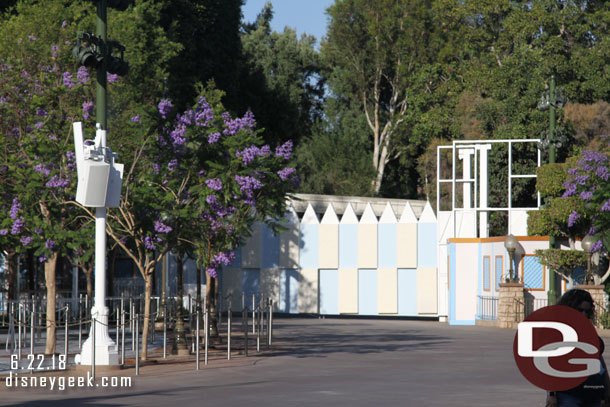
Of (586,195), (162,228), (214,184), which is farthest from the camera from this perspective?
(586,195)

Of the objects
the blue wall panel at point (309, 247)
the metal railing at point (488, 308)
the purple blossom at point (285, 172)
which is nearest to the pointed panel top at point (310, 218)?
the blue wall panel at point (309, 247)

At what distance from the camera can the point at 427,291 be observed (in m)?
44.7

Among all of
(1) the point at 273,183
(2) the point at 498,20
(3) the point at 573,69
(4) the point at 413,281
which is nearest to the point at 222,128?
(1) the point at 273,183

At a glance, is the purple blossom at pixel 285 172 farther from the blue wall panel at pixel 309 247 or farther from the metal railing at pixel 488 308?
the blue wall panel at pixel 309 247

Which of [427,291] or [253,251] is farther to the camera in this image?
[253,251]

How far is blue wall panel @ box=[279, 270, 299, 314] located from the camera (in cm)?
4750

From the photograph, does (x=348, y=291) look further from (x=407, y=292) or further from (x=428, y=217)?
(x=428, y=217)

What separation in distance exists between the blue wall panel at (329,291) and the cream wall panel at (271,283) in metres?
2.29

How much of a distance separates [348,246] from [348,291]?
208cm

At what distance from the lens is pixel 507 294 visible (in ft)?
121

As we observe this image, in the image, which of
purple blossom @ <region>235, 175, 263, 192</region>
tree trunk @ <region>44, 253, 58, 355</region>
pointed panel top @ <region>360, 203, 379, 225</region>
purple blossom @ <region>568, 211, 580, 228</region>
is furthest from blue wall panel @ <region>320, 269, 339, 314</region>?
purple blossom @ <region>235, 175, 263, 192</region>

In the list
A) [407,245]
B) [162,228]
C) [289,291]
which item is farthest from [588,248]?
[162,228]

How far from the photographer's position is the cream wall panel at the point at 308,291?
1850 inches

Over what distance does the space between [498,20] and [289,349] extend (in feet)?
149
